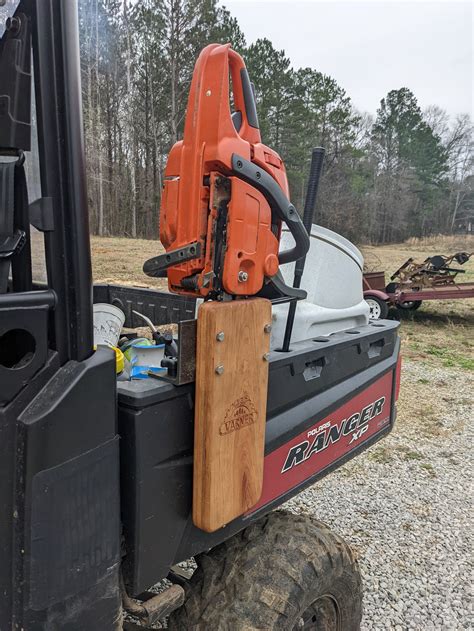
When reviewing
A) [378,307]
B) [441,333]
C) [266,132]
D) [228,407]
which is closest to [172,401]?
[228,407]

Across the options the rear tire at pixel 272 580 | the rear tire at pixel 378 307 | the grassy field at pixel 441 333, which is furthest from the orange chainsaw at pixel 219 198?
the rear tire at pixel 378 307

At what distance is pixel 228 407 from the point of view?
1373mm

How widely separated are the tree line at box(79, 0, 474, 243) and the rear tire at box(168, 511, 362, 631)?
3.78 ft

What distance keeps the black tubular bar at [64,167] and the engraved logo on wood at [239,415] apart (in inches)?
17.0

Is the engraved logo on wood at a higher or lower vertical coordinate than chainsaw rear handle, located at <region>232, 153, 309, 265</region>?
lower

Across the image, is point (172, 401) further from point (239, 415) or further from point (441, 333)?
point (441, 333)

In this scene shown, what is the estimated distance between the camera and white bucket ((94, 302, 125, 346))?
6.77ft

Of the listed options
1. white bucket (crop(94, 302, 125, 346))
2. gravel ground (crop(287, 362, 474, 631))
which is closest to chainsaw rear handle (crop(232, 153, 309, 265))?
white bucket (crop(94, 302, 125, 346))

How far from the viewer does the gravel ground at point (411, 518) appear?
8.71 feet

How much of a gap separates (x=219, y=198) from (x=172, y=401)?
54cm

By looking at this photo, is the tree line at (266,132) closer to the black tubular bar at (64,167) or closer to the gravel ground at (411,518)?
the black tubular bar at (64,167)

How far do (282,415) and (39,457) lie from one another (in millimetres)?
871

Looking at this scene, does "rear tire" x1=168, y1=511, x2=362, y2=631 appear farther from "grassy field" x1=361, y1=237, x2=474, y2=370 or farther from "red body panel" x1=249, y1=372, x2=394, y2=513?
"grassy field" x1=361, y1=237, x2=474, y2=370

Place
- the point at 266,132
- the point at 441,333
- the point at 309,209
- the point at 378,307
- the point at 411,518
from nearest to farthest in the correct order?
the point at 309,209 → the point at 411,518 → the point at 441,333 → the point at 378,307 → the point at 266,132
